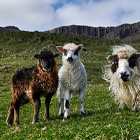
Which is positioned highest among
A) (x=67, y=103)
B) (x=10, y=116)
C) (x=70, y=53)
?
(x=70, y=53)

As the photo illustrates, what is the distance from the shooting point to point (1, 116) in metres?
11.6

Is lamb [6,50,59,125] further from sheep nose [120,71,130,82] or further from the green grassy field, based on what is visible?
sheep nose [120,71,130,82]

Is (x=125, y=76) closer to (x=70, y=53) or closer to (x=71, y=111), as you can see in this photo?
(x=70, y=53)

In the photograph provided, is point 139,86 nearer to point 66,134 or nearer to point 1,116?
point 66,134

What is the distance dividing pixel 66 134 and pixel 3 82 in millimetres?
26738

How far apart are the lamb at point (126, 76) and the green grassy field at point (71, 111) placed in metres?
0.66

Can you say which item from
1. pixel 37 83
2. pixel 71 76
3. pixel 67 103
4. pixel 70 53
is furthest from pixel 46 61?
pixel 67 103

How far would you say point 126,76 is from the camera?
8000mm

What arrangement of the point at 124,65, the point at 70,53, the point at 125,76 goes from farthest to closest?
1. the point at 70,53
2. the point at 124,65
3. the point at 125,76

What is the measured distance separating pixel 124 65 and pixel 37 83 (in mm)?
3896

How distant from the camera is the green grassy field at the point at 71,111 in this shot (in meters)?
5.42

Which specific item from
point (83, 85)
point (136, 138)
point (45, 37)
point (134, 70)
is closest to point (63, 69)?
point (83, 85)

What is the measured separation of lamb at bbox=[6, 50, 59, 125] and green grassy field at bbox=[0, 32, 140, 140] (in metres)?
1.07

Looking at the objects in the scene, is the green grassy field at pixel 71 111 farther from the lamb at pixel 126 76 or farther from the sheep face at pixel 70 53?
the sheep face at pixel 70 53
